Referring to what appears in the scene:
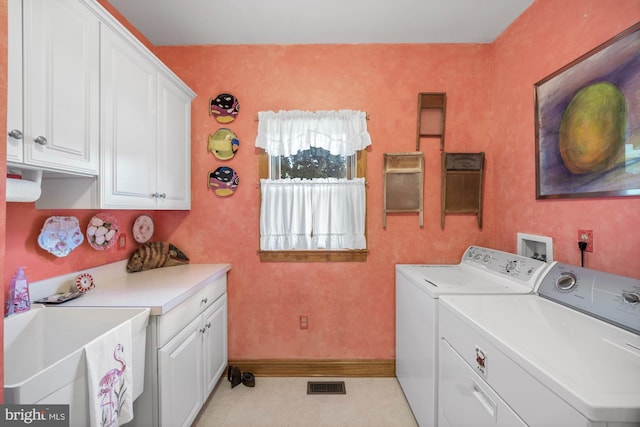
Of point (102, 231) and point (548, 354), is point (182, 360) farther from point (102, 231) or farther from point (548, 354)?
point (548, 354)

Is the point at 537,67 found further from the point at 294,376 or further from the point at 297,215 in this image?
the point at 294,376

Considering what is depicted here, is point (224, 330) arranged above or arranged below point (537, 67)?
below

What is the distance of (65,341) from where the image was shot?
1.29 metres

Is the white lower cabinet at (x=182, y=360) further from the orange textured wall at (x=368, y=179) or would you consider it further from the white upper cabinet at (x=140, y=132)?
the white upper cabinet at (x=140, y=132)

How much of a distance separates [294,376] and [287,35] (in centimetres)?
286

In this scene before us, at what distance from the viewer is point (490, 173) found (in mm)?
2291

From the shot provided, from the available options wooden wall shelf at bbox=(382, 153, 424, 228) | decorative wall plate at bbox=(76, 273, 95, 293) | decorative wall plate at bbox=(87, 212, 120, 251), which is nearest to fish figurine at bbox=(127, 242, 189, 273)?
decorative wall plate at bbox=(87, 212, 120, 251)

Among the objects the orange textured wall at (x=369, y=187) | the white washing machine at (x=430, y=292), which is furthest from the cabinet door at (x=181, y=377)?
the white washing machine at (x=430, y=292)

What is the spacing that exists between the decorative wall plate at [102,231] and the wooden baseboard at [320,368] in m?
1.43

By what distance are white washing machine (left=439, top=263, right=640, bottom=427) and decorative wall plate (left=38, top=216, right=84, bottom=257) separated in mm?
2118

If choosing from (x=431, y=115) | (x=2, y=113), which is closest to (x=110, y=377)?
(x=2, y=113)

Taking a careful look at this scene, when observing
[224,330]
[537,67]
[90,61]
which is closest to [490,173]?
[537,67]

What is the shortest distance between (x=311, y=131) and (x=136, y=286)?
5.54 feet

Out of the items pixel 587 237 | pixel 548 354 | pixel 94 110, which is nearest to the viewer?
pixel 548 354
